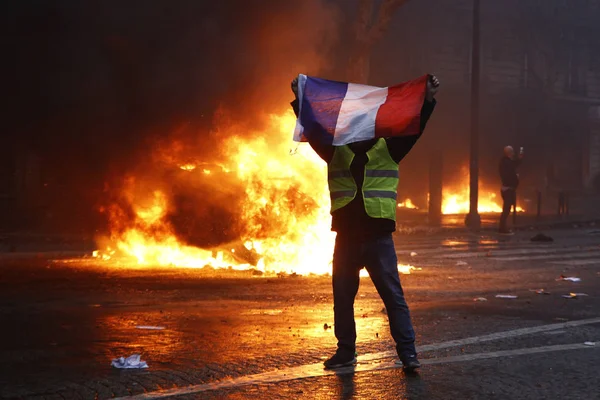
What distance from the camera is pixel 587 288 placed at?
10.1 m

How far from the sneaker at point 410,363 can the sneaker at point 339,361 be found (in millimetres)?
377

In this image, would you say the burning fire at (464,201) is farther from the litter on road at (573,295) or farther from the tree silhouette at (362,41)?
the litter on road at (573,295)

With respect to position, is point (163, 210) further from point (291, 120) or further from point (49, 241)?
point (49, 241)

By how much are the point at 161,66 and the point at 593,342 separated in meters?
8.51

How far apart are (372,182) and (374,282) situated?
0.65 m

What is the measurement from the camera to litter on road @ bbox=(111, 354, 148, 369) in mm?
5547

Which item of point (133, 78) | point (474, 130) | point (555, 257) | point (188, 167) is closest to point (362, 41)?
point (474, 130)

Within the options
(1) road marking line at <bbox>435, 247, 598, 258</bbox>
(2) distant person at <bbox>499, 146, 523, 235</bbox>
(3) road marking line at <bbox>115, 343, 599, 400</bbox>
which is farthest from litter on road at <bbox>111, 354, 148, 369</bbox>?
(2) distant person at <bbox>499, 146, 523, 235</bbox>

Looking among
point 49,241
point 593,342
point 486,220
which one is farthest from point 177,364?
point 486,220

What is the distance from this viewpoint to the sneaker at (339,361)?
5.61 m

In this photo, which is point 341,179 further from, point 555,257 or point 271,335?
point 555,257

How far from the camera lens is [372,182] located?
570cm

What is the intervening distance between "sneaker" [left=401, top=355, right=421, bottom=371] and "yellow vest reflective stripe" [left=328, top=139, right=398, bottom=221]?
2.92 feet

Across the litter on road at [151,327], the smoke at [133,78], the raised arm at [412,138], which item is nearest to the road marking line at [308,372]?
the raised arm at [412,138]
